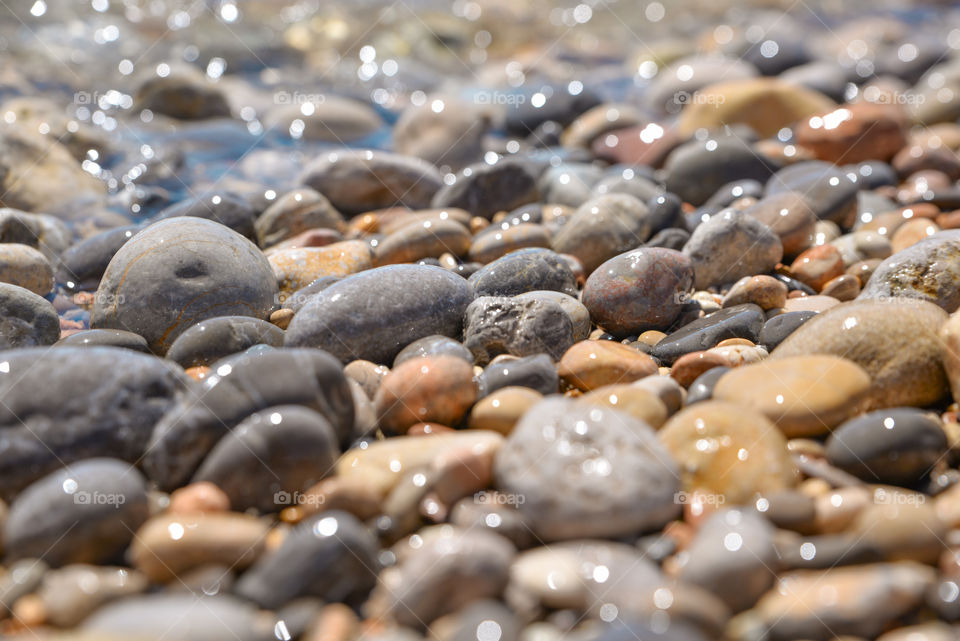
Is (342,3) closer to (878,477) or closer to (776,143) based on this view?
(776,143)

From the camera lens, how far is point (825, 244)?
16.6 feet

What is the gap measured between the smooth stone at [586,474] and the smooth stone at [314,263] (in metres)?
2.43

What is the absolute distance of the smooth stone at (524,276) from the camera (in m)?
4.43

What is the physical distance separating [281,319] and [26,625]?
2232 mm

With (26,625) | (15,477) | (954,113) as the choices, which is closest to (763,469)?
(26,625)

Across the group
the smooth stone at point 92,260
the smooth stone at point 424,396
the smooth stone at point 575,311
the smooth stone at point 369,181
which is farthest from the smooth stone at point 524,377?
the smooth stone at point 369,181

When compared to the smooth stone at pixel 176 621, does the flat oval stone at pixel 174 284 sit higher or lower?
lower

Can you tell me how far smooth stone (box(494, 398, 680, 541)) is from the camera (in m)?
2.71

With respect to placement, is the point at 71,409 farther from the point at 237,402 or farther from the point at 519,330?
the point at 519,330

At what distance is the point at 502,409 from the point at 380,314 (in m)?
1.00

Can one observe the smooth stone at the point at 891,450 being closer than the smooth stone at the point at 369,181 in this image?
Yes

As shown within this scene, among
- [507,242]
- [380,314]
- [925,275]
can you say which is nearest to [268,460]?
[380,314]

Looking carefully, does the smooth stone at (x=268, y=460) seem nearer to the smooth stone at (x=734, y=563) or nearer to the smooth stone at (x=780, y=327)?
the smooth stone at (x=734, y=563)

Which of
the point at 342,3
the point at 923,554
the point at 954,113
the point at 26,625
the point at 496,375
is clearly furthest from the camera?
the point at 342,3
